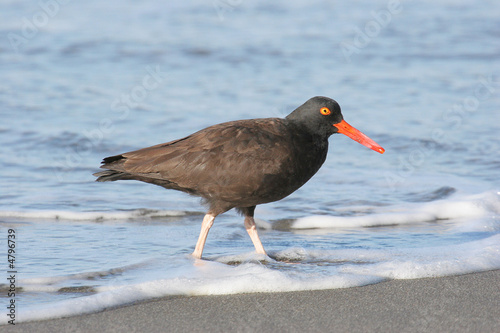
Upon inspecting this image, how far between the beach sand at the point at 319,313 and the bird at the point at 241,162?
1.12 m

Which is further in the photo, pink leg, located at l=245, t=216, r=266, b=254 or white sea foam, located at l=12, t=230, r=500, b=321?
pink leg, located at l=245, t=216, r=266, b=254

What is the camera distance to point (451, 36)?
15.5m

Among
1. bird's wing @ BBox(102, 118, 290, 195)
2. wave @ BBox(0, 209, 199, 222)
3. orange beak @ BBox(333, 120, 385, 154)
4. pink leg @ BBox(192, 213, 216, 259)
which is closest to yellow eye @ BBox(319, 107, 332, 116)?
orange beak @ BBox(333, 120, 385, 154)

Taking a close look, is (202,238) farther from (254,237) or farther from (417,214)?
(417,214)

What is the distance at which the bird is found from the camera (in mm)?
5492

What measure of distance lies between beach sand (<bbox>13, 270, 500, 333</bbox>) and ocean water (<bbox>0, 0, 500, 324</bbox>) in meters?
0.16

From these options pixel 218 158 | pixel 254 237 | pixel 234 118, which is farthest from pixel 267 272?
pixel 234 118

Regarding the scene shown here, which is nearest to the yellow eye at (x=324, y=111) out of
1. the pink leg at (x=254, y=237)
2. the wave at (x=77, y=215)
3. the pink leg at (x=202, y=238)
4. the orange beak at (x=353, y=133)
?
the orange beak at (x=353, y=133)

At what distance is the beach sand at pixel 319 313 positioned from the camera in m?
4.03

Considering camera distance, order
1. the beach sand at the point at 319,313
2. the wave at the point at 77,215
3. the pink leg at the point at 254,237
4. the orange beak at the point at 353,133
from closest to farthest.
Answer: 1. the beach sand at the point at 319,313
2. the pink leg at the point at 254,237
3. the orange beak at the point at 353,133
4. the wave at the point at 77,215

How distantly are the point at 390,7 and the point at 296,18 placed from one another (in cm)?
263

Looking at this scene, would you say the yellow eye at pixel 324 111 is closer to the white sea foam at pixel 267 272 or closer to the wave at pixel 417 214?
the white sea foam at pixel 267 272

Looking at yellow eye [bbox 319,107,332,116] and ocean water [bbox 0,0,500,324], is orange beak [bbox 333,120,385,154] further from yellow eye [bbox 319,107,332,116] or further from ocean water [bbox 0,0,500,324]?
ocean water [bbox 0,0,500,324]

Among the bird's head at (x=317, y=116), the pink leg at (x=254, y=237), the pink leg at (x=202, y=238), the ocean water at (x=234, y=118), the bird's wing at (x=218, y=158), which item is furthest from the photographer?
the bird's head at (x=317, y=116)
